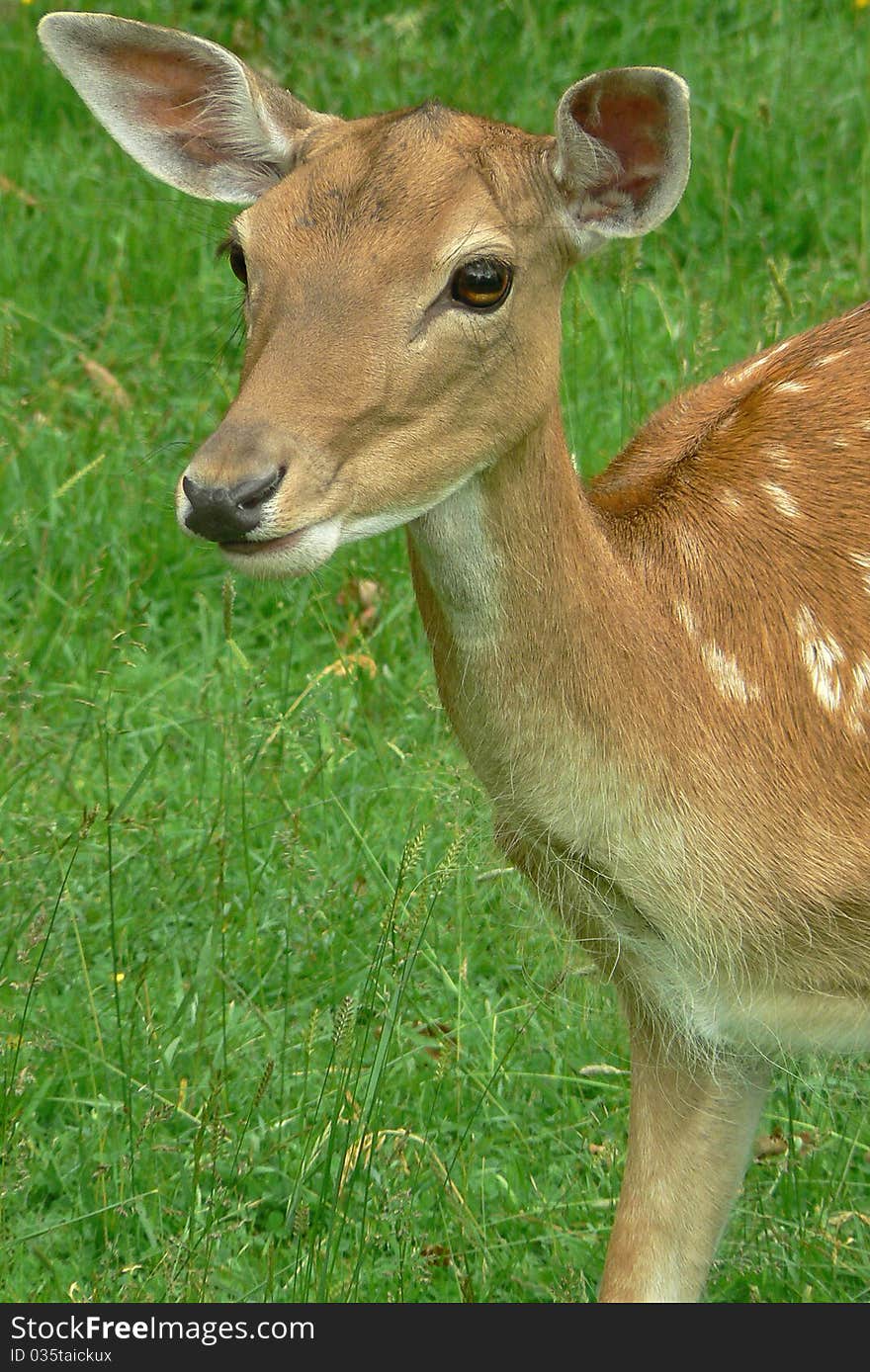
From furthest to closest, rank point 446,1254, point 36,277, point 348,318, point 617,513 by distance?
1. point 36,277
2. point 446,1254
3. point 617,513
4. point 348,318

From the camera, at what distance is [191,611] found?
6.05 m

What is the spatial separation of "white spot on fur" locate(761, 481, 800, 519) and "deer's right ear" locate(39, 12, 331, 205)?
3.28ft

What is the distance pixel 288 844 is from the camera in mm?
4578

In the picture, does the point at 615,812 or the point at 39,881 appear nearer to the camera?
the point at 615,812

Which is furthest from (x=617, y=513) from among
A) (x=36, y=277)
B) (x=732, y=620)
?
(x=36, y=277)

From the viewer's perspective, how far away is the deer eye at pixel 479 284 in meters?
3.41

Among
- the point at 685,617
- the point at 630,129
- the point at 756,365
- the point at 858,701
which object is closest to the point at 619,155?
the point at 630,129

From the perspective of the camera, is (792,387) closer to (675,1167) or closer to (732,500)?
(732,500)

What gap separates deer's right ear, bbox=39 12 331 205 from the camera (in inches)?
152

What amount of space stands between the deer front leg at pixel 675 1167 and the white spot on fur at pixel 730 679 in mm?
714

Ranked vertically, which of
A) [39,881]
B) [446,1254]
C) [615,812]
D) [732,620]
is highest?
[732,620]

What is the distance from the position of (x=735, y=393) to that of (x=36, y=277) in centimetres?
325

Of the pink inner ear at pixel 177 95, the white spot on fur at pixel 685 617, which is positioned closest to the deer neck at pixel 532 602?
the white spot on fur at pixel 685 617
